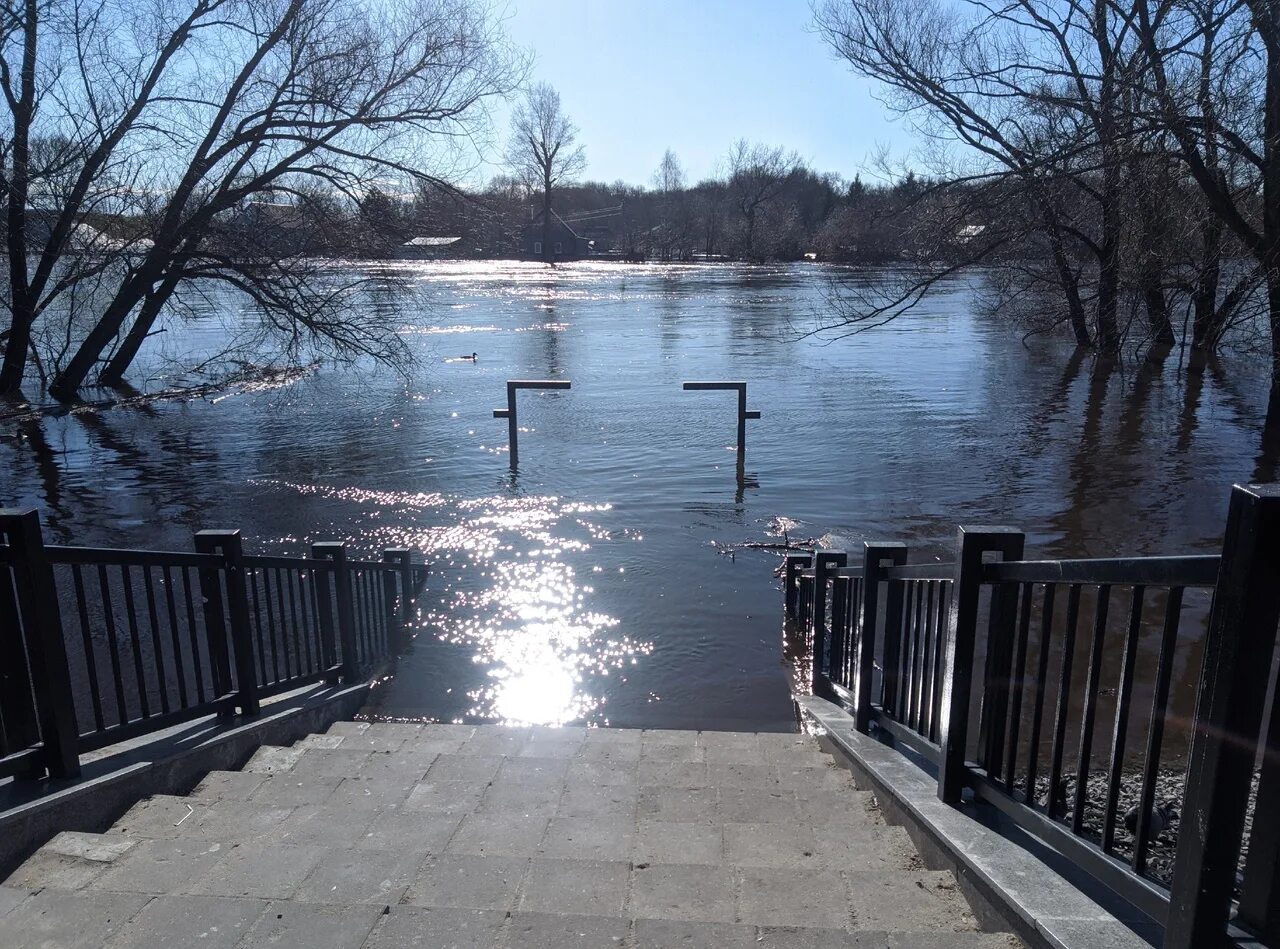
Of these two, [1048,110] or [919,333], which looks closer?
[1048,110]

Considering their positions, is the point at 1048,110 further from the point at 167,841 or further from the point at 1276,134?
the point at 167,841

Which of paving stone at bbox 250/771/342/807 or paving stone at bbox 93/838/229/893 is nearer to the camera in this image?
paving stone at bbox 93/838/229/893

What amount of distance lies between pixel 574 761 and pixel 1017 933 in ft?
7.92

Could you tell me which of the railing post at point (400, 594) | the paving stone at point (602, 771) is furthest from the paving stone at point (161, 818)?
the railing post at point (400, 594)

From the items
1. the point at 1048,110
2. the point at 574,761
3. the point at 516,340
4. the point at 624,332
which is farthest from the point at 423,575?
the point at 624,332

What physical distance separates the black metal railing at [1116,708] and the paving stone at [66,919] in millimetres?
2487

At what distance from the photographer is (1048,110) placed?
36.6 feet

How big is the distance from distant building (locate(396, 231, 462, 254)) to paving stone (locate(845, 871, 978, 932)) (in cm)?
1554

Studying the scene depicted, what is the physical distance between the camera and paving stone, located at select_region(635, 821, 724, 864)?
10.6ft

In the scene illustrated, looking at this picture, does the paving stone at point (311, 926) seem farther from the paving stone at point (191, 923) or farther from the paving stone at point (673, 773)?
the paving stone at point (673, 773)

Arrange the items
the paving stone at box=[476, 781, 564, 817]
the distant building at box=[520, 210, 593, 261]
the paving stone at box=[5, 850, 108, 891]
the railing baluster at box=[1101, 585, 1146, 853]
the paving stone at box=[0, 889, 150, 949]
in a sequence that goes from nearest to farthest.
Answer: the railing baluster at box=[1101, 585, 1146, 853] → the paving stone at box=[0, 889, 150, 949] → the paving stone at box=[5, 850, 108, 891] → the paving stone at box=[476, 781, 564, 817] → the distant building at box=[520, 210, 593, 261]

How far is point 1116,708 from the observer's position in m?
3.31

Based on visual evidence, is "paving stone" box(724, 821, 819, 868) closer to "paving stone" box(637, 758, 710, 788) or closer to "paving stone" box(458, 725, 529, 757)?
"paving stone" box(637, 758, 710, 788)

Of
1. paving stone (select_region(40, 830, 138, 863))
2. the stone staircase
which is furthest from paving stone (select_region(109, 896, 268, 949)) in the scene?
paving stone (select_region(40, 830, 138, 863))
